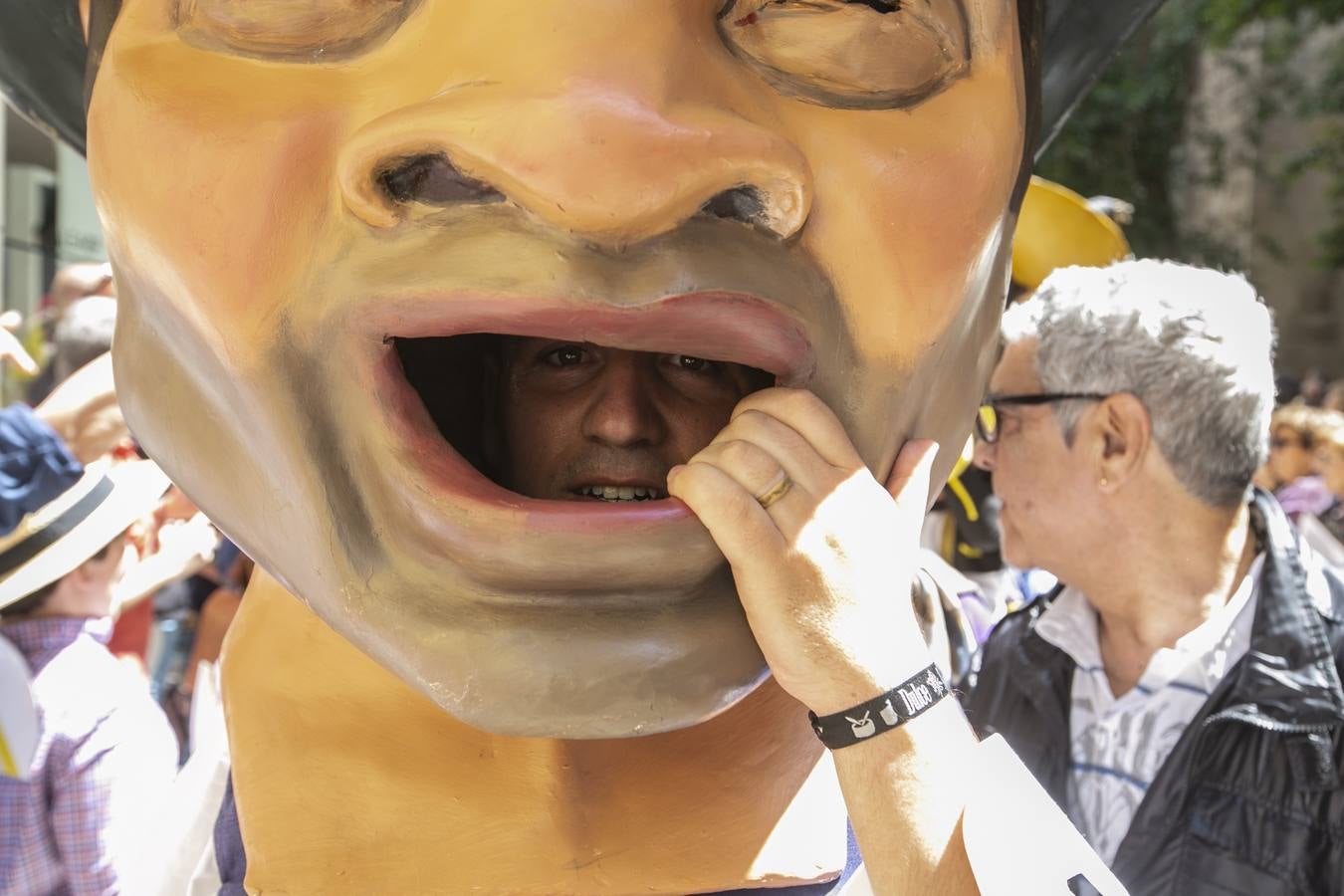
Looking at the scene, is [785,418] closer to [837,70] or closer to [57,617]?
[837,70]

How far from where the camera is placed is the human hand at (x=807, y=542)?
80 centimetres

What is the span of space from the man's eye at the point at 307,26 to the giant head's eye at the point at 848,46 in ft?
0.74

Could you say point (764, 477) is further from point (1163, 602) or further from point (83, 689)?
point (83, 689)

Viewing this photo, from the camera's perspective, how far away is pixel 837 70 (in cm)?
85

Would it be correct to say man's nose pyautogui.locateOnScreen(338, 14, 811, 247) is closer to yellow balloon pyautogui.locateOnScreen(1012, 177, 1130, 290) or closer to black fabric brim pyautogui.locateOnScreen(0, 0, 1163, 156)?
black fabric brim pyautogui.locateOnScreen(0, 0, 1163, 156)

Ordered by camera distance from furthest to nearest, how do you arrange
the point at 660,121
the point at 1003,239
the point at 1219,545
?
the point at 1219,545
the point at 1003,239
the point at 660,121

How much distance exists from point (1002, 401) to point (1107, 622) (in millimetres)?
385

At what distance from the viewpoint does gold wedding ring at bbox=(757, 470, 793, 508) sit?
0.80 metres

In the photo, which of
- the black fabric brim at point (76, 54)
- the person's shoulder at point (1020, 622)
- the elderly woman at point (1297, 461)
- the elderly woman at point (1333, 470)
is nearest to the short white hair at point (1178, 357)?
the person's shoulder at point (1020, 622)

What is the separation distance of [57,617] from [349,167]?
146 centimetres

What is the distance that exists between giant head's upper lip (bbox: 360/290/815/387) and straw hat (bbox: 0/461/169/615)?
3.76 ft

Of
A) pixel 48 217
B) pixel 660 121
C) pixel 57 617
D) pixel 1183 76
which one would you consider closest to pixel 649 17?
pixel 660 121

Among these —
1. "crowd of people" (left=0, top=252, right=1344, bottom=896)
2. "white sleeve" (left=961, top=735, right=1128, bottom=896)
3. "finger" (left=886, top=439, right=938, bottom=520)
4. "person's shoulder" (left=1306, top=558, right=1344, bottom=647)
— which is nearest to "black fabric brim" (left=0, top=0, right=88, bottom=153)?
"crowd of people" (left=0, top=252, right=1344, bottom=896)

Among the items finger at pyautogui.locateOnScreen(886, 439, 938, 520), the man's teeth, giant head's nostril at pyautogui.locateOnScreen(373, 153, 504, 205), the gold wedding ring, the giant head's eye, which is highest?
the giant head's eye
